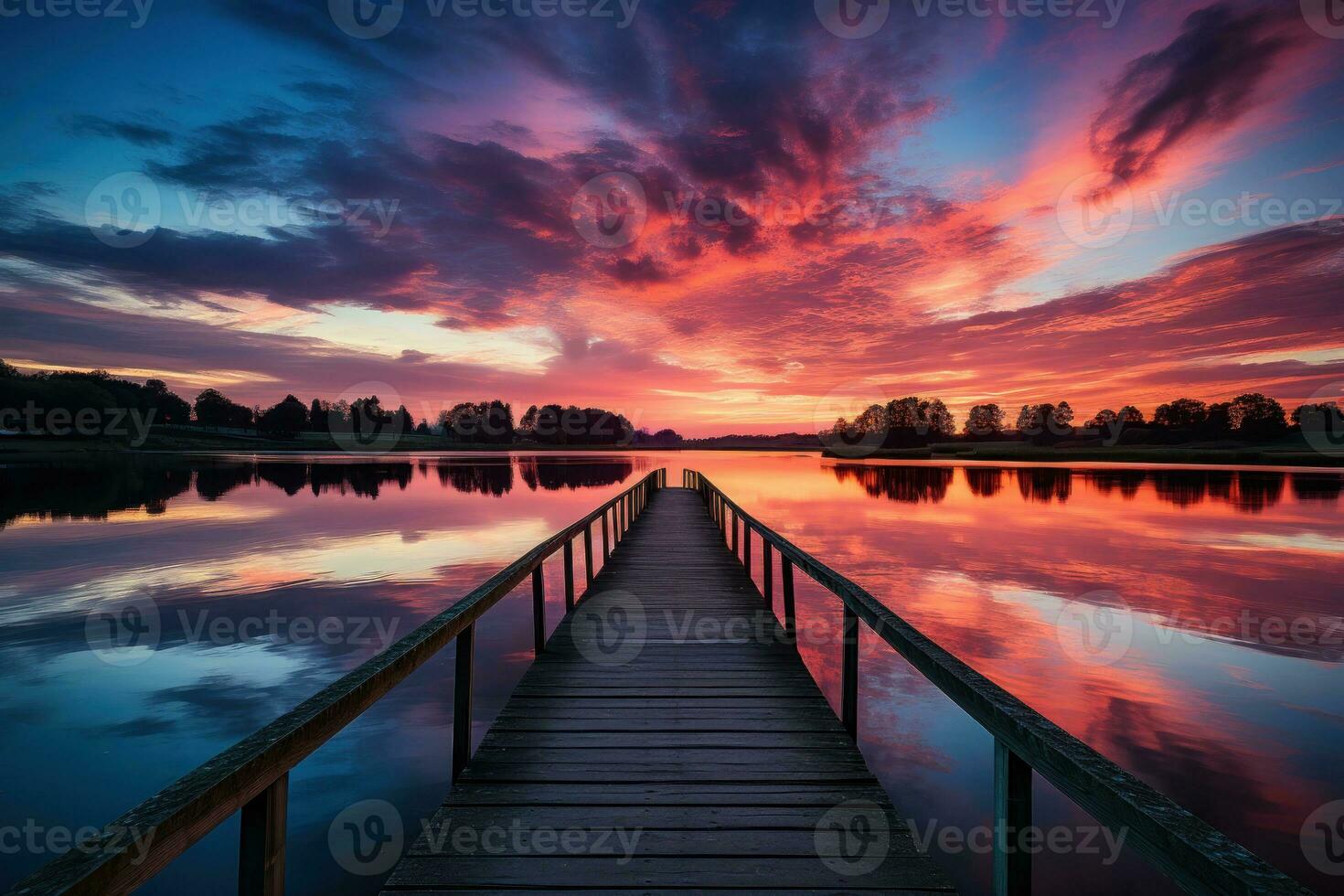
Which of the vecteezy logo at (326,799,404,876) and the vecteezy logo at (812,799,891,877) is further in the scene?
the vecteezy logo at (326,799,404,876)

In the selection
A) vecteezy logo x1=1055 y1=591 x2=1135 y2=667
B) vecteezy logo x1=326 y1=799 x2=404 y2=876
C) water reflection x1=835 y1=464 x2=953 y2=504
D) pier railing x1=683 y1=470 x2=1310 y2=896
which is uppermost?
pier railing x1=683 y1=470 x2=1310 y2=896

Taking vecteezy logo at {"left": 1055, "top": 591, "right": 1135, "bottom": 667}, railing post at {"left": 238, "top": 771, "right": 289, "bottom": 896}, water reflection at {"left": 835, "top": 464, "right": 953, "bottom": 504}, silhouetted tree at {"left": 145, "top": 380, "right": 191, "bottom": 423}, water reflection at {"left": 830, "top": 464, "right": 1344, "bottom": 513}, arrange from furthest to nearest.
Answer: silhouetted tree at {"left": 145, "top": 380, "right": 191, "bottom": 423} < water reflection at {"left": 835, "top": 464, "right": 953, "bottom": 504} < water reflection at {"left": 830, "top": 464, "right": 1344, "bottom": 513} < vecteezy logo at {"left": 1055, "top": 591, "right": 1135, "bottom": 667} < railing post at {"left": 238, "top": 771, "right": 289, "bottom": 896}

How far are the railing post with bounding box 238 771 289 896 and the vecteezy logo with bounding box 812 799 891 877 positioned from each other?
229 centimetres

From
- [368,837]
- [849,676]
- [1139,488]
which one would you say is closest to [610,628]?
[368,837]

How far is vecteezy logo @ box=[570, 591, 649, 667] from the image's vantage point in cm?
573

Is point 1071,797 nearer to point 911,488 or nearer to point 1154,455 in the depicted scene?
point 911,488

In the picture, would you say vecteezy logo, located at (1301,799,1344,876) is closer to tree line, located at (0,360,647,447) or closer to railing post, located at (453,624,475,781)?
railing post, located at (453,624,475,781)

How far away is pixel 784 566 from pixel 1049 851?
10.0 ft

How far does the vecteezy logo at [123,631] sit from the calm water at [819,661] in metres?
0.09

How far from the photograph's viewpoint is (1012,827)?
6.85 ft

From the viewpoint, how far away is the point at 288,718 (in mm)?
2008

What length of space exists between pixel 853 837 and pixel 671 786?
1029 mm

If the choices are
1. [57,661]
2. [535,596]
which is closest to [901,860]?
[535,596]
